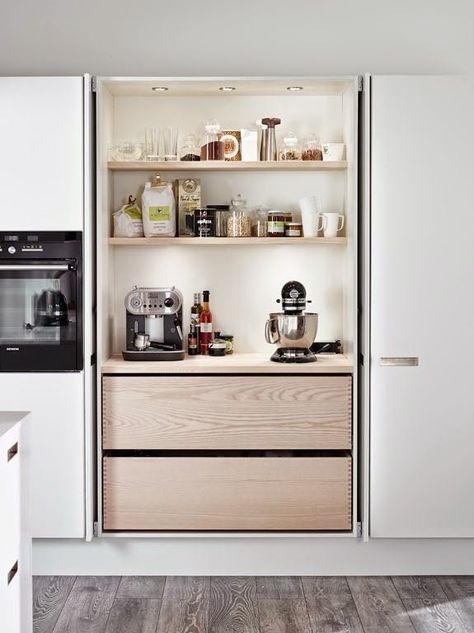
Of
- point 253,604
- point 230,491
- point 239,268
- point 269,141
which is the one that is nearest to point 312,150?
point 269,141

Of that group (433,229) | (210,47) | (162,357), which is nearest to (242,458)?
(162,357)

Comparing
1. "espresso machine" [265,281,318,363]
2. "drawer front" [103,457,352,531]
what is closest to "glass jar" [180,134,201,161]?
"espresso machine" [265,281,318,363]

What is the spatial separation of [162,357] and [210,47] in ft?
4.75

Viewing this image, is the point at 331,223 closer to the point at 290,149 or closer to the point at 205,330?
the point at 290,149

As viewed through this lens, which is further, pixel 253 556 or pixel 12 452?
pixel 253 556

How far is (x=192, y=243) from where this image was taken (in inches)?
146

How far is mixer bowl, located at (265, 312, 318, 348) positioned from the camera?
3686mm

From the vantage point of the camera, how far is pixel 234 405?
11.7 ft

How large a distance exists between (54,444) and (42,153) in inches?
46.7

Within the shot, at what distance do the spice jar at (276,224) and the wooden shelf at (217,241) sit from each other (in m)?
0.06

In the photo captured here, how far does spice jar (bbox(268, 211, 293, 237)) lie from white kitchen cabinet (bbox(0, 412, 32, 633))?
5.33 feet

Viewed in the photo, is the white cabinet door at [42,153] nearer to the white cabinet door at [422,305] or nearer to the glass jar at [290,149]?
the glass jar at [290,149]

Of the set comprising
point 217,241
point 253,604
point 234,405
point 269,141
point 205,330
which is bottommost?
point 253,604

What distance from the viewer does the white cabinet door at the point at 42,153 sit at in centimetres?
349
